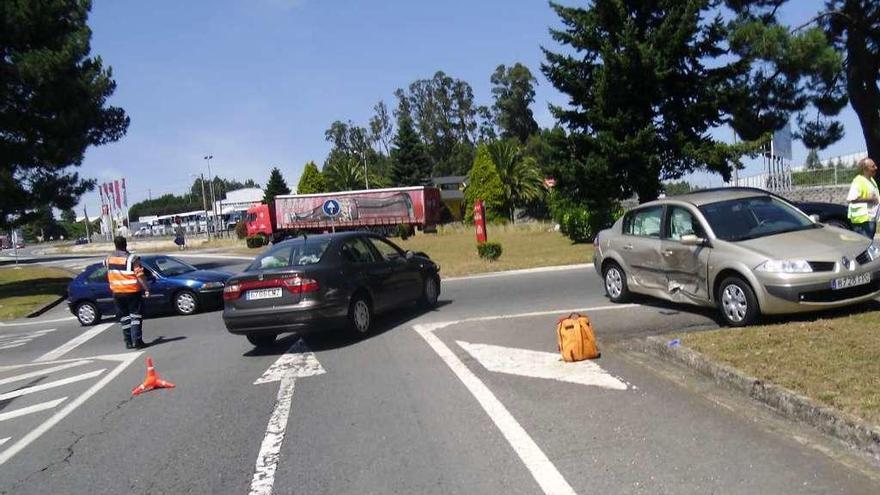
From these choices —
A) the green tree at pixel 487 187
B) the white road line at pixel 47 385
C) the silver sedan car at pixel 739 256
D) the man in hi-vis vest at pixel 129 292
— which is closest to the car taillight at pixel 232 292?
the white road line at pixel 47 385

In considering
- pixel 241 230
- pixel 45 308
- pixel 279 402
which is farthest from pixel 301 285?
pixel 241 230

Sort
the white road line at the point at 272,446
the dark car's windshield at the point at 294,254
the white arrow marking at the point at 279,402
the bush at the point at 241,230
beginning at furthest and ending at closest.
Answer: the bush at the point at 241,230 < the dark car's windshield at the point at 294,254 < the white arrow marking at the point at 279,402 < the white road line at the point at 272,446

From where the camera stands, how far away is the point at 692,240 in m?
8.95

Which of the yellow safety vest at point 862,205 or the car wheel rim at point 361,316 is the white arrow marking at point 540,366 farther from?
the yellow safety vest at point 862,205

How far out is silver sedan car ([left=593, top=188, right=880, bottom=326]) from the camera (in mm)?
7848

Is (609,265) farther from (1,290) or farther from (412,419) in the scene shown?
(1,290)

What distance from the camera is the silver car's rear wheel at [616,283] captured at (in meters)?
11.0

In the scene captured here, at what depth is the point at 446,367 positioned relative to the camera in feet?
26.4

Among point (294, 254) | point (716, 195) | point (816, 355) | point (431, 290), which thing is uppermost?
point (716, 195)

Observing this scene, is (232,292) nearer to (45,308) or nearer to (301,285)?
(301,285)

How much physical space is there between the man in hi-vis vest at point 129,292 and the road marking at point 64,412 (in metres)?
0.68

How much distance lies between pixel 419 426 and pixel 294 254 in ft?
16.3

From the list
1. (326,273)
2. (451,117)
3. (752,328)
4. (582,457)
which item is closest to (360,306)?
(326,273)

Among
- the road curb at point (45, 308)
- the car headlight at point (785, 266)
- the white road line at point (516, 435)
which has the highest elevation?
the car headlight at point (785, 266)
